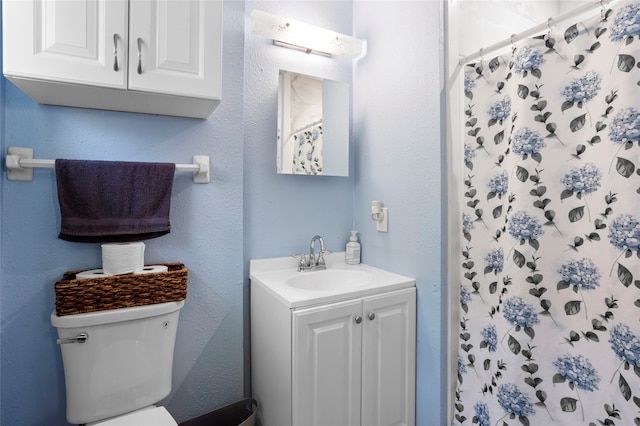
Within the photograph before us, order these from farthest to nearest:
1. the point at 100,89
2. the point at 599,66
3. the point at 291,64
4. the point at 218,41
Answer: the point at 291,64 < the point at 218,41 < the point at 100,89 < the point at 599,66

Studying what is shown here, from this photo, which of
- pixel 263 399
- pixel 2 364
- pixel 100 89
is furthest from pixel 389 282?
pixel 2 364

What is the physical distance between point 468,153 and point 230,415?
5.25 ft

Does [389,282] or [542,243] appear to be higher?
[542,243]

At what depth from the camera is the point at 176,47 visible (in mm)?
1167

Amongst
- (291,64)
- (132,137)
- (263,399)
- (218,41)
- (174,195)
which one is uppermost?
(291,64)

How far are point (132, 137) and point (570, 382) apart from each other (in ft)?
6.10

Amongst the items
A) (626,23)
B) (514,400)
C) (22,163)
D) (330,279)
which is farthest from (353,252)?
(22,163)

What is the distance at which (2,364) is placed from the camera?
1197 mm

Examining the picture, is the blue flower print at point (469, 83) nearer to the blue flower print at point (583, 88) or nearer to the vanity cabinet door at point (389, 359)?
the blue flower print at point (583, 88)

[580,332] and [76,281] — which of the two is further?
[76,281]

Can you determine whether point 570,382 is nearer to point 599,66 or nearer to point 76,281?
point 599,66

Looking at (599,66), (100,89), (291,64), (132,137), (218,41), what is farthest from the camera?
(291,64)

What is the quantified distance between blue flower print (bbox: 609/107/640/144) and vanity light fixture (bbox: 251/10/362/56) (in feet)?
4.03

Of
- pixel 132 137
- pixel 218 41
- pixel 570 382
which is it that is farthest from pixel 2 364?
pixel 570 382
